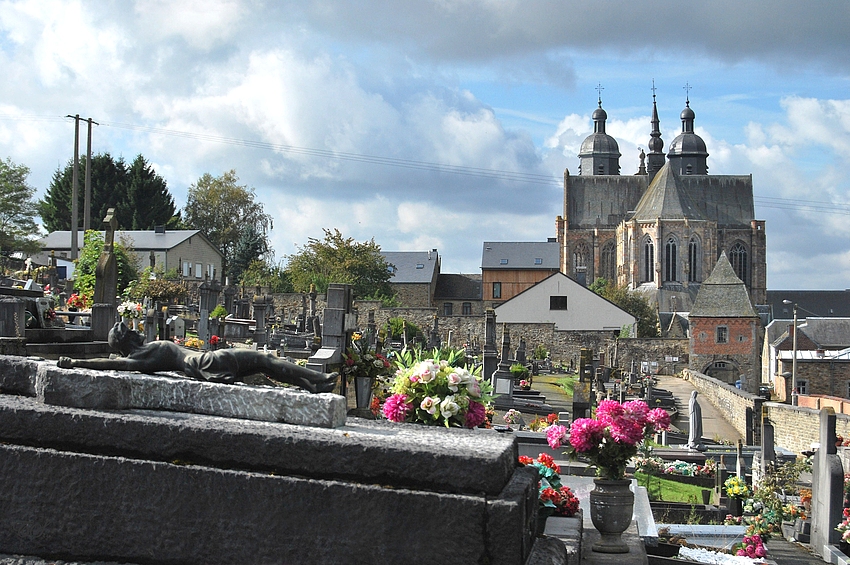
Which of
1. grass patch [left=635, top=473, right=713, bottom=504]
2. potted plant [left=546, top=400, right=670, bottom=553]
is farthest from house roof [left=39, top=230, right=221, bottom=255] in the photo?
potted plant [left=546, top=400, right=670, bottom=553]

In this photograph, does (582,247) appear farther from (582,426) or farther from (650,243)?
(582,426)

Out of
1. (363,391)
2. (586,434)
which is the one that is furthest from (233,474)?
(363,391)

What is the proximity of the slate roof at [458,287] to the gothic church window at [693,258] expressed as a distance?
23894mm

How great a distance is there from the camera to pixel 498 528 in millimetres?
4434

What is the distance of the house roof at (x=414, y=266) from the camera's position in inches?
3127

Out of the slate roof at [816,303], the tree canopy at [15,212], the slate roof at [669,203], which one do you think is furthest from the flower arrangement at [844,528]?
the slate roof at [816,303]

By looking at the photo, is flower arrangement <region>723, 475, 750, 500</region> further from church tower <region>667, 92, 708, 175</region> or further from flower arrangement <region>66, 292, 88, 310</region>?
church tower <region>667, 92, 708, 175</region>

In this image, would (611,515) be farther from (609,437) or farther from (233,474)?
(233,474)

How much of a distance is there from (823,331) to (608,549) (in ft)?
214

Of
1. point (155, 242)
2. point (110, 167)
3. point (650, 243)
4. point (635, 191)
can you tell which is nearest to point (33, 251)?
point (155, 242)

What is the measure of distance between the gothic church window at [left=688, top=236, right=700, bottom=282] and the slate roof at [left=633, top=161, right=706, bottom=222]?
98.2 inches

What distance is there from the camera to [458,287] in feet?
271

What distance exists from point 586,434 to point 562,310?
61.2m

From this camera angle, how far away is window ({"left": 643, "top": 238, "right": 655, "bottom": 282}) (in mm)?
96500
